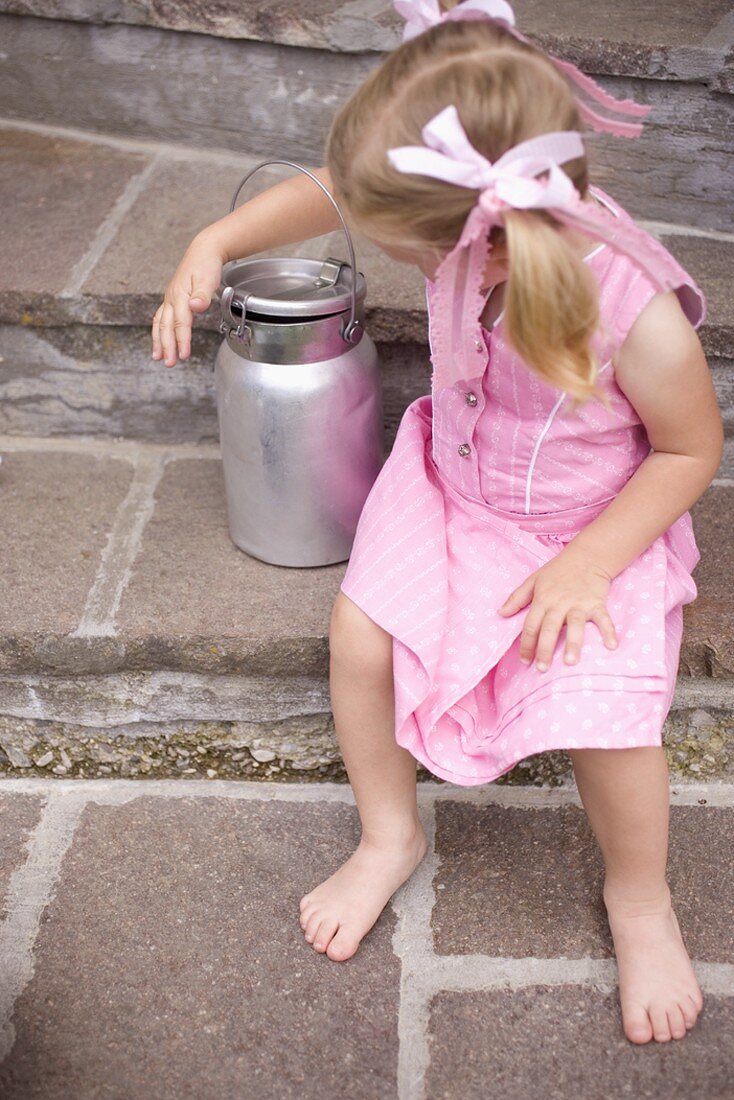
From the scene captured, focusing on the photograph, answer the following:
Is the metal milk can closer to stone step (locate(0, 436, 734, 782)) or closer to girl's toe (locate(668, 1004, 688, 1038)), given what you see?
stone step (locate(0, 436, 734, 782))

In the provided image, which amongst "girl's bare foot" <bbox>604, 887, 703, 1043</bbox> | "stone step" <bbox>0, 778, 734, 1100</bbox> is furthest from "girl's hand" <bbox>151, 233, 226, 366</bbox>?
"girl's bare foot" <bbox>604, 887, 703, 1043</bbox>

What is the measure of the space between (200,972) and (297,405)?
24.7 inches

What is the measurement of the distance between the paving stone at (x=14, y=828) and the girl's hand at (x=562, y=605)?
645mm

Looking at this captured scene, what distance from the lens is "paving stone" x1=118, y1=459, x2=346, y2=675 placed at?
1.33 meters

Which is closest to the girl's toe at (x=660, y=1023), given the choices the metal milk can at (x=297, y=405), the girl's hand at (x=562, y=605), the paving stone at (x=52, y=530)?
the girl's hand at (x=562, y=605)

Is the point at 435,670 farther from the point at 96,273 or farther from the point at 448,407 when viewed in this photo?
the point at 96,273

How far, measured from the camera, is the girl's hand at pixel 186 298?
1.27 meters

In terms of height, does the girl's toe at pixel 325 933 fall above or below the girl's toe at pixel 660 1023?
below

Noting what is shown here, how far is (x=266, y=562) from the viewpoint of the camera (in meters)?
1.44

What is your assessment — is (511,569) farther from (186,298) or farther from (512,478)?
(186,298)

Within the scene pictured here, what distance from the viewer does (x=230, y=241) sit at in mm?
1318

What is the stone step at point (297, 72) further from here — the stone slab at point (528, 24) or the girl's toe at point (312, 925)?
the girl's toe at point (312, 925)

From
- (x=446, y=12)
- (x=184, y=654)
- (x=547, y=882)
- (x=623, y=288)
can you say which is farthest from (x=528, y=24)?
(x=547, y=882)

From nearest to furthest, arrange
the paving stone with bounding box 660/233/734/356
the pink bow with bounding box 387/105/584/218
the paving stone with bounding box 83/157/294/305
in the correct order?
the pink bow with bounding box 387/105/584/218 < the paving stone with bounding box 660/233/734/356 < the paving stone with bounding box 83/157/294/305
